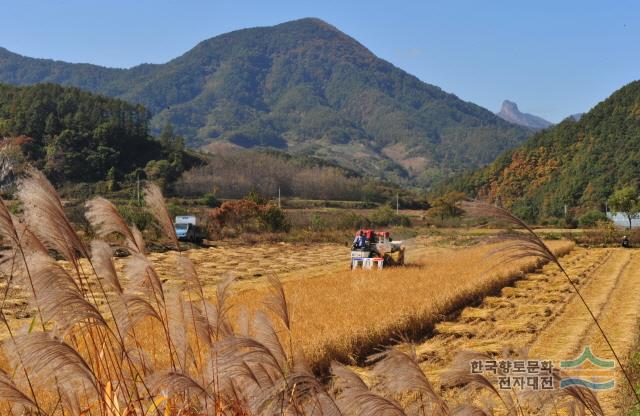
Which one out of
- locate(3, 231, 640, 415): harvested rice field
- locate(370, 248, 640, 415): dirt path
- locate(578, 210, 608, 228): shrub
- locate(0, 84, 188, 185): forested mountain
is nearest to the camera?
locate(3, 231, 640, 415): harvested rice field

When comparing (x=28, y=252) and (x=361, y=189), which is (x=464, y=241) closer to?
(x=28, y=252)

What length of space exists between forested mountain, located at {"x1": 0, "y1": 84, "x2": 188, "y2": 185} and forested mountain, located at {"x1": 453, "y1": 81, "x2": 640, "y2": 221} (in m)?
32.7

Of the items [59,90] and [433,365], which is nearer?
[433,365]

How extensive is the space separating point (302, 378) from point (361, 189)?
255 feet

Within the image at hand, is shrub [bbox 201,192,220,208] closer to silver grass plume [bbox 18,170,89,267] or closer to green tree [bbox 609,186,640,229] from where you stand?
green tree [bbox 609,186,640,229]

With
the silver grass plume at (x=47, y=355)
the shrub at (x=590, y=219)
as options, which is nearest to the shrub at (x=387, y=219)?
the shrub at (x=590, y=219)

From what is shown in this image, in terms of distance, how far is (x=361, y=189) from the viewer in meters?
80.1

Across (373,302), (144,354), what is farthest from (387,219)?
(144,354)

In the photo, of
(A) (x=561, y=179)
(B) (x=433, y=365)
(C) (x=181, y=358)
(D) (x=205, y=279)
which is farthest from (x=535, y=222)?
(C) (x=181, y=358)

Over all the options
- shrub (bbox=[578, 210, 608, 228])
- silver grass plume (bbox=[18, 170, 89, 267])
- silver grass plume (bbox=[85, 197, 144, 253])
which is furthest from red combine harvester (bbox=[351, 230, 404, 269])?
shrub (bbox=[578, 210, 608, 228])

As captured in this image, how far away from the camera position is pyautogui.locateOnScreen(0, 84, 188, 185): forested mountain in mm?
56531

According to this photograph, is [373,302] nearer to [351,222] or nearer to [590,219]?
[351,222]

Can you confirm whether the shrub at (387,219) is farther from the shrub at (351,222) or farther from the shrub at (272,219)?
the shrub at (272,219)

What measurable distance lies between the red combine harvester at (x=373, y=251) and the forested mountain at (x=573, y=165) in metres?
38.1
